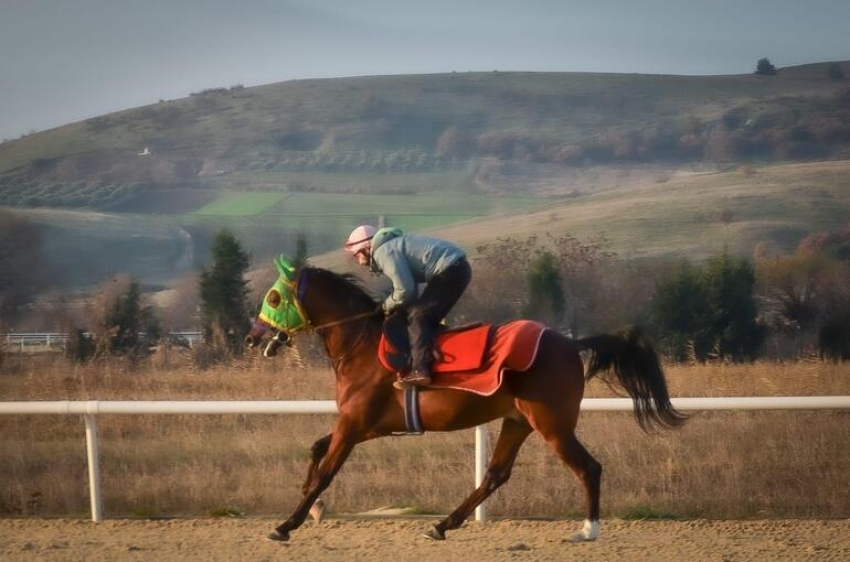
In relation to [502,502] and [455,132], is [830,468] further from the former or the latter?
[455,132]

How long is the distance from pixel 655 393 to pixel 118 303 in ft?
57.0

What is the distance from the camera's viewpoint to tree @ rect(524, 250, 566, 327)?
2248 cm

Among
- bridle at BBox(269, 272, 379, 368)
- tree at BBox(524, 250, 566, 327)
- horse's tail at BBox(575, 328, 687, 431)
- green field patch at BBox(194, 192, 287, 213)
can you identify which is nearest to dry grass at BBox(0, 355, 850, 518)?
horse's tail at BBox(575, 328, 687, 431)

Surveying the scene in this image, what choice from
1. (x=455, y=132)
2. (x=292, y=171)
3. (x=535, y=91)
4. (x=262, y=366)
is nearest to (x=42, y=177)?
(x=292, y=171)

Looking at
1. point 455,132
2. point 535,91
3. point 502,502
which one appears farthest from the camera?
point 535,91

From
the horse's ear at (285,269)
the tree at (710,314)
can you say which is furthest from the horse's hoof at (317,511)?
the tree at (710,314)

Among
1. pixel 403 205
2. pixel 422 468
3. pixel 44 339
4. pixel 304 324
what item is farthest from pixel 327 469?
pixel 403 205

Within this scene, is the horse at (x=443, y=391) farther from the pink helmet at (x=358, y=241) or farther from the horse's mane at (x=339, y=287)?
the pink helmet at (x=358, y=241)

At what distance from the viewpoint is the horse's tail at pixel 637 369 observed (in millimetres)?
7113

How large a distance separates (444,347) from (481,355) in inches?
9.6

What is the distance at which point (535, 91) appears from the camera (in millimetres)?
81312

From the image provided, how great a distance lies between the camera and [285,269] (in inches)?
277

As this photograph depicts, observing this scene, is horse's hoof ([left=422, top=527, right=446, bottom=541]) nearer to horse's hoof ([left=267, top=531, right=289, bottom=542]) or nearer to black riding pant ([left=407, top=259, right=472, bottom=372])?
horse's hoof ([left=267, top=531, right=289, bottom=542])

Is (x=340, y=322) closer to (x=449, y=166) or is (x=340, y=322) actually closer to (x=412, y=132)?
(x=449, y=166)
